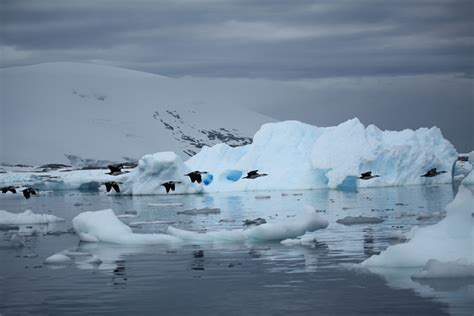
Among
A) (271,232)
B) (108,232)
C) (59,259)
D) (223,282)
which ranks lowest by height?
(223,282)

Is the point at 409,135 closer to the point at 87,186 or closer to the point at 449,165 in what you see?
the point at 449,165

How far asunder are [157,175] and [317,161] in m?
9.46

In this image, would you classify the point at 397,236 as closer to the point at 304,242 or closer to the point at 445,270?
the point at 304,242

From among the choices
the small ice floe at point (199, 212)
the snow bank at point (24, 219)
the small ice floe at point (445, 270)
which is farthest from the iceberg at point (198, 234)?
the small ice floe at point (199, 212)

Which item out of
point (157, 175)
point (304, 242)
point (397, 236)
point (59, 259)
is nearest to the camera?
point (59, 259)

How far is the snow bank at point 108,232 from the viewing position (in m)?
20.8

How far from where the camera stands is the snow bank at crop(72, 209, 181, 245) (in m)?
20.8

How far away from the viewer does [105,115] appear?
453 feet

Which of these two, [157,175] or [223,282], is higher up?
[157,175]

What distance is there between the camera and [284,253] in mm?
18172

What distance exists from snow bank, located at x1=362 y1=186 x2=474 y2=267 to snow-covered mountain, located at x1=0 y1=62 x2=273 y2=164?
103696 mm

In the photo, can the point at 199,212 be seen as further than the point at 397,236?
Yes

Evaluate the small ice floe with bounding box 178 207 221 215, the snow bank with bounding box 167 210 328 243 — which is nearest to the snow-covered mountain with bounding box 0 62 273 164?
the small ice floe with bounding box 178 207 221 215

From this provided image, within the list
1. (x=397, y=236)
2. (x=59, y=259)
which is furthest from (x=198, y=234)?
(x=397, y=236)
